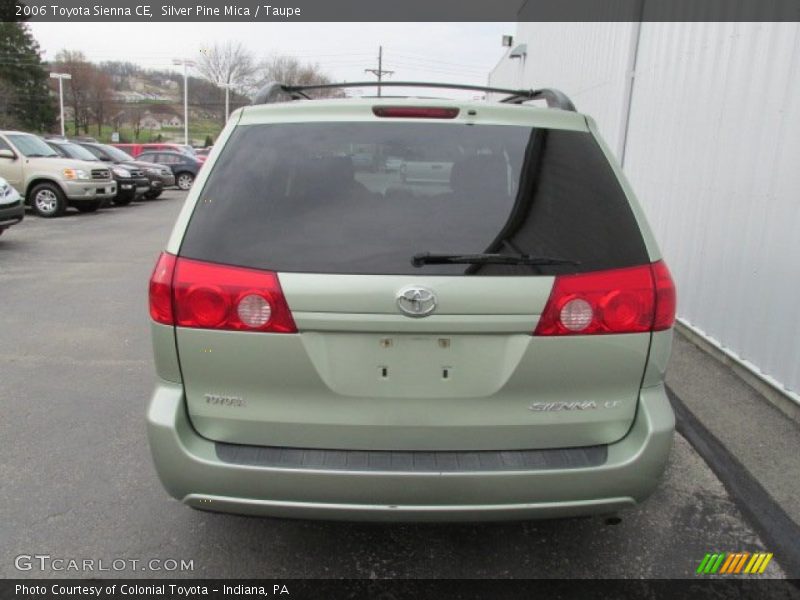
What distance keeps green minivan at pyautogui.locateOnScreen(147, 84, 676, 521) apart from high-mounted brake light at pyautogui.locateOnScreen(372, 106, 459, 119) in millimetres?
263

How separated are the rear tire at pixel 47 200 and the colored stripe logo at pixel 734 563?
16214 millimetres

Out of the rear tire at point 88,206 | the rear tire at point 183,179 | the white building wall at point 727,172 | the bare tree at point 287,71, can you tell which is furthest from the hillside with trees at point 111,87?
the white building wall at point 727,172

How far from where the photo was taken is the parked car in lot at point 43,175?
49.3ft

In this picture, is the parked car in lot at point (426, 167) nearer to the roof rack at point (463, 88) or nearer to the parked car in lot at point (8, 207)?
the roof rack at point (463, 88)

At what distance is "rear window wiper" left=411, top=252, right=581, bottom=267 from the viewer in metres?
2.17

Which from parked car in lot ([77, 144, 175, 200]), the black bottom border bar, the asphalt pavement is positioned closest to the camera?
the black bottom border bar

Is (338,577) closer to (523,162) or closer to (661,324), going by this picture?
(661,324)

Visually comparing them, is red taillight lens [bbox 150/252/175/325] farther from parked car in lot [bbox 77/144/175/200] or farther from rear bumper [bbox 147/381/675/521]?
parked car in lot [bbox 77/144/175/200]

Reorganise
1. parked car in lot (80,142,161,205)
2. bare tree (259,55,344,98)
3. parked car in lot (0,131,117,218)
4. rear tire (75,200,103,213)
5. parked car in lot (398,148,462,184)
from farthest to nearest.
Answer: bare tree (259,55,344,98) < parked car in lot (80,142,161,205) < rear tire (75,200,103,213) < parked car in lot (0,131,117,218) < parked car in lot (398,148,462,184)

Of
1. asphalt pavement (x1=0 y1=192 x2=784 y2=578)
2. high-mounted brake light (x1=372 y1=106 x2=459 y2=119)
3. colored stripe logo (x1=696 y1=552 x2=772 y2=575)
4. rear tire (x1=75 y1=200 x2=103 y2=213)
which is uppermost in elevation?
high-mounted brake light (x1=372 y1=106 x2=459 y2=119)

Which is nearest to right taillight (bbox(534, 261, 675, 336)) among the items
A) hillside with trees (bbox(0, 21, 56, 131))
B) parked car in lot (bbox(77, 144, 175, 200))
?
parked car in lot (bbox(77, 144, 175, 200))

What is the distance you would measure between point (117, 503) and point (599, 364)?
2.40m

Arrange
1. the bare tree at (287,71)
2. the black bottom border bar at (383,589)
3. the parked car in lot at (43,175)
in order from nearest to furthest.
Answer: the black bottom border bar at (383,589)
the parked car in lot at (43,175)
the bare tree at (287,71)

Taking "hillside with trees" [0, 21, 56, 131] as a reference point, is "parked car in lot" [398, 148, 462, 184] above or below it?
below
